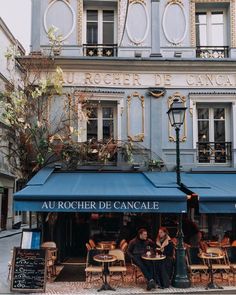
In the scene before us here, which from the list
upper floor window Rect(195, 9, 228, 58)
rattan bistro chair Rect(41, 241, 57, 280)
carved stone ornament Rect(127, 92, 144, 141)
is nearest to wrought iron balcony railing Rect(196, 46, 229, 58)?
upper floor window Rect(195, 9, 228, 58)

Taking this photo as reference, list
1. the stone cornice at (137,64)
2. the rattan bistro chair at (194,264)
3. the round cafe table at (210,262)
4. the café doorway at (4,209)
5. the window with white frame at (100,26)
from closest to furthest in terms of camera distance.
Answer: the round cafe table at (210,262), the rattan bistro chair at (194,264), the stone cornice at (137,64), the window with white frame at (100,26), the café doorway at (4,209)

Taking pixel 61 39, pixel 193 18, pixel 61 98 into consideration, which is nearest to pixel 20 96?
pixel 61 98

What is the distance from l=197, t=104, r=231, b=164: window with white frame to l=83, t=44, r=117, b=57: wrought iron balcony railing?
11.1ft

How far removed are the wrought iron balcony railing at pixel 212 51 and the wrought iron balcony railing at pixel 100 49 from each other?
2801 mm

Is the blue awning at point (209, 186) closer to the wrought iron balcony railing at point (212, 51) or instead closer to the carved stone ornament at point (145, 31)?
the wrought iron balcony railing at point (212, 51)

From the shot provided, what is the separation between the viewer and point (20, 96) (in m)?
13.5

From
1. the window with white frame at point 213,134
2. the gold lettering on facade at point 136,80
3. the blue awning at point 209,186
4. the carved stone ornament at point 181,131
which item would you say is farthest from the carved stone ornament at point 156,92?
the blue awning at point 209,186

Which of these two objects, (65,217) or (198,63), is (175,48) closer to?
(198,63)

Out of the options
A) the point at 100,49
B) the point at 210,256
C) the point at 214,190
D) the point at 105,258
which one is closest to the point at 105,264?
the point at 105,258

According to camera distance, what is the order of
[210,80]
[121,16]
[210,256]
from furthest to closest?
1. [121,16]
2. [210,80]
3. [210,256]

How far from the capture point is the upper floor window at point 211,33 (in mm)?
14523

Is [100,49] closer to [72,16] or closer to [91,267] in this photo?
[72,16]

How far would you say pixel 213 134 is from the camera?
14.3 meters

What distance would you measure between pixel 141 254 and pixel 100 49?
23.2 ft
